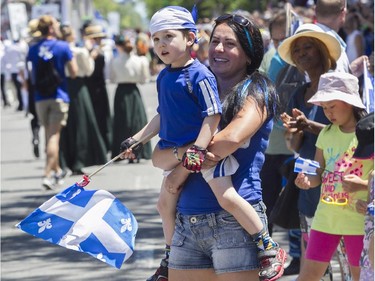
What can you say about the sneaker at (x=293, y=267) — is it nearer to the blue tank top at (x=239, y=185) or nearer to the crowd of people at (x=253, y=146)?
the crowd of people at (x=253, y=146)

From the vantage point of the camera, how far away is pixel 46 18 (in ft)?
41.0

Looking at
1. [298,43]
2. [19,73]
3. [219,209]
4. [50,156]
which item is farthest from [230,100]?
[19,73]

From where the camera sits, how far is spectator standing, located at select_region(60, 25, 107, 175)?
14266 mm

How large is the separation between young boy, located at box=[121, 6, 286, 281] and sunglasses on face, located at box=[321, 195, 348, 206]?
4.18 feet

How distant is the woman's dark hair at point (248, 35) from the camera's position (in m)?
4.70

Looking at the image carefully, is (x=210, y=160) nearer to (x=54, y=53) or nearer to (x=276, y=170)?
(x=276, y=170)

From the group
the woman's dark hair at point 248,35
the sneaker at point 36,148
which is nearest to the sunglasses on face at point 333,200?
the woman's dark hair at point 248,35

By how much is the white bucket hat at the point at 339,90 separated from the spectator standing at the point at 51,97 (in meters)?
7.07

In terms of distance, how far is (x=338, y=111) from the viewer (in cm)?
594

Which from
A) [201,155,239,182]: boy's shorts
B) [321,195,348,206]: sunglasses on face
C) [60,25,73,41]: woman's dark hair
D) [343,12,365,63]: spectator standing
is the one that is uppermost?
[201,155,239,182]: boy's shorts

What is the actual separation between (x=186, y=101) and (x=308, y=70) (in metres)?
2.27

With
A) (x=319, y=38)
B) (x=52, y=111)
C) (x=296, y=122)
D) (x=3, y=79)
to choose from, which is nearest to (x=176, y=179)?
(x=296, y=122)

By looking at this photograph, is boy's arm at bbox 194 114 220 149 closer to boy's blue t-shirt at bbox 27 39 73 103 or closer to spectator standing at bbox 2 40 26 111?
boy's blue t-shirt at bbox 27 39 73 103

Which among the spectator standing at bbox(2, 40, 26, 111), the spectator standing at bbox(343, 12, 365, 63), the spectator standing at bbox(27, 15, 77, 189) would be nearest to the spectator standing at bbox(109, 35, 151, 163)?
the spectator standing at bbox(27, 15, 77, 189)
